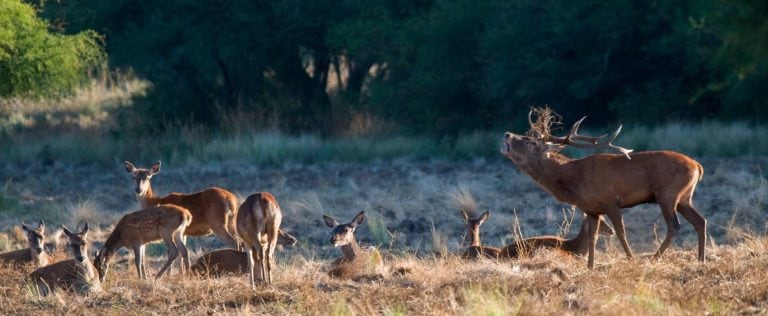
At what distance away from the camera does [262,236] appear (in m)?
12.5

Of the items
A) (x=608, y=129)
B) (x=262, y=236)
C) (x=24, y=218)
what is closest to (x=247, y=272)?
(x=262, y=236)

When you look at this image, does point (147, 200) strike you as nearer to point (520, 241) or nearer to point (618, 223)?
point (520, 241)

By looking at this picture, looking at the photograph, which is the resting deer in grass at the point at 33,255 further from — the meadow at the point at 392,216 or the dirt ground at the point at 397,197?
the dirt ground at the point at 397,197

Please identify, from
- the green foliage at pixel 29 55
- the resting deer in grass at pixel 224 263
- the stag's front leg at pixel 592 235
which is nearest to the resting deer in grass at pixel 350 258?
the resting deer in grass at pixel 224 263

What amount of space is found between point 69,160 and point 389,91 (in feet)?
26.7

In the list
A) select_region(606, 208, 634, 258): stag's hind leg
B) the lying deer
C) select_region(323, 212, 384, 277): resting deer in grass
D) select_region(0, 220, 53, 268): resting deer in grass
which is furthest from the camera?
select_region(0, 220, 53, 268): resting deer in grass

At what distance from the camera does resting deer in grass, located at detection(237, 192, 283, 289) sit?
40.4 ft

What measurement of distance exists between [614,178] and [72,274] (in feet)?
17.9

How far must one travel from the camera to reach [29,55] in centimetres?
2434

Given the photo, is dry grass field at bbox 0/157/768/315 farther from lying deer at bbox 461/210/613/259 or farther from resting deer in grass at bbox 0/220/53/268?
resting deer in grass at bbox 0/220/53/268

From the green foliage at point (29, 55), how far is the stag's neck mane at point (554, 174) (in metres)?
13.4

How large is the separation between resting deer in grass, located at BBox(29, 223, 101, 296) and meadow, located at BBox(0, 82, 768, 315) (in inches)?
9.8

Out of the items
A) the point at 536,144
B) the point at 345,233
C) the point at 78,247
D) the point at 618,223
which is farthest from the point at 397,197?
the point at 78,247

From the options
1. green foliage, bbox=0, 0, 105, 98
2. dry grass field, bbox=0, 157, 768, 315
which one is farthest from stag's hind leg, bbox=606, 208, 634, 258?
green foliage, bbox=0, 0, 105, 98
